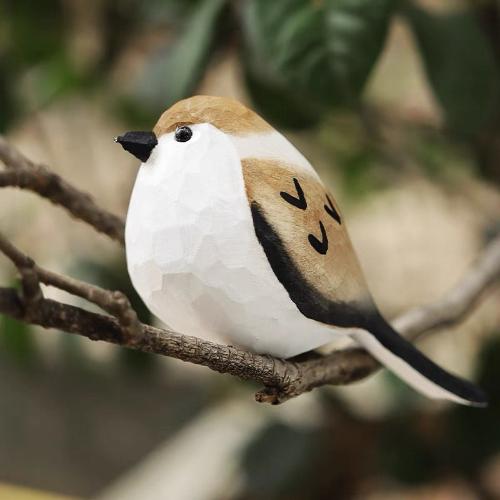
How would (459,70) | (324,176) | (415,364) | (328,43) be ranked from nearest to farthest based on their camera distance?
(415,364), (328,43), (459,70), (324,176)

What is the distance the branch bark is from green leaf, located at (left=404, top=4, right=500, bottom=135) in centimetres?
27

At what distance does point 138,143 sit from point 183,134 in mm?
22

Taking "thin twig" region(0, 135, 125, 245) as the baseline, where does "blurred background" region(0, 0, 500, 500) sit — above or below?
below

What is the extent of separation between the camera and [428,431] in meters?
1.06

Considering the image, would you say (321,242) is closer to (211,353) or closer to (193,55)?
(211,353)

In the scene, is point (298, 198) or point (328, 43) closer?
point (298, 198)

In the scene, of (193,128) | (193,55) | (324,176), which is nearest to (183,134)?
(193,128)

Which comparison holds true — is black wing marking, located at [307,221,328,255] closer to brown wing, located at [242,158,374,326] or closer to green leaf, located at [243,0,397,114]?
brown wing, located at [242,158,374,326]

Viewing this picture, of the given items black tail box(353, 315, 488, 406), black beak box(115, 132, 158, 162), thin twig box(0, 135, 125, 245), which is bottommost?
black tail box(353, 315, 488, 406)

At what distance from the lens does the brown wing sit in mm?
340

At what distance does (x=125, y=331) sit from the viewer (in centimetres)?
29

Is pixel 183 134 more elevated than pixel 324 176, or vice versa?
pixel 183 134

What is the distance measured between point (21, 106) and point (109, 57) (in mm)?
138

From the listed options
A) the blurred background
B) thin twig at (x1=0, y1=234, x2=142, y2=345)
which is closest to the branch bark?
thin twig at (x1=0, y1=234, x2=142, y2=345)
